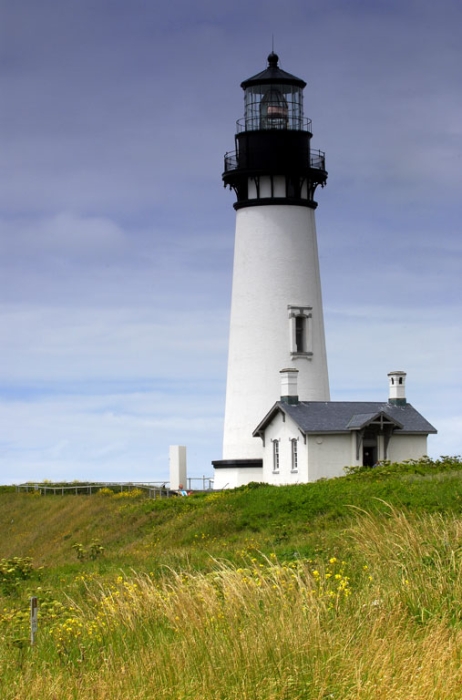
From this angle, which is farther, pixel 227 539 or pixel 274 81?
pixel 274 81

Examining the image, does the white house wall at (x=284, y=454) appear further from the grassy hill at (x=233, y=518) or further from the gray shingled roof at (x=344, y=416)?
the grassy hill at (x=233, y=518)

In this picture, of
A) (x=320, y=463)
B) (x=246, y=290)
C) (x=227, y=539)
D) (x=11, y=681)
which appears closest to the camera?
(x=11, y=681)

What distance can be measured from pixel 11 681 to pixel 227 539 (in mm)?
17163

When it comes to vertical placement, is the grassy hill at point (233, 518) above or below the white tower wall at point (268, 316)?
below

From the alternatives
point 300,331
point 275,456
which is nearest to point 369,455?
point 275,456

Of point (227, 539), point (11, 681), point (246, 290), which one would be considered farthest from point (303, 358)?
point (11, 681)

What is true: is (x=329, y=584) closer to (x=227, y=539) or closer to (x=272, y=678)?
(x=272, y=678)

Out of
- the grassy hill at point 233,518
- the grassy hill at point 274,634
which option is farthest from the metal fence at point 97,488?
the grassy hill at point 274,634

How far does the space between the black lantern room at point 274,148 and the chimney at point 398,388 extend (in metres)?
7.43

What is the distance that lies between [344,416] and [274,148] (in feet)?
35.2

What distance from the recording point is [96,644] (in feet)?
30.5

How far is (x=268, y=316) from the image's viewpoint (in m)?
40.9

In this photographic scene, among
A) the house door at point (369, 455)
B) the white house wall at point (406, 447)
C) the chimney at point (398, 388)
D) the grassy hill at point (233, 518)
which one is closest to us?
the grassy hill at point (233, 518)

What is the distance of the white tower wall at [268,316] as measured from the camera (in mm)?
41000
